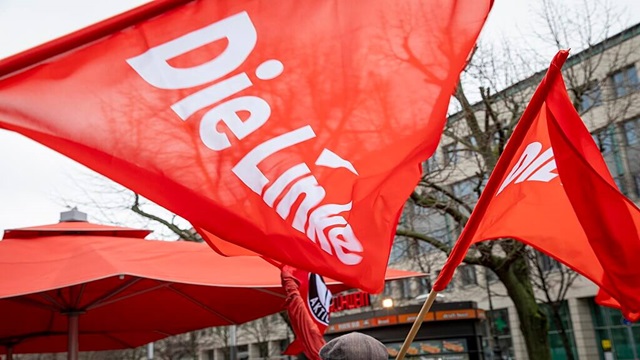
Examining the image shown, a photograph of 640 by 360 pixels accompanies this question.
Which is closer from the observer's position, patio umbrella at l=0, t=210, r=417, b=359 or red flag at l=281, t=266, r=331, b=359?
red flag at l=281, t=266, r=331, b=359

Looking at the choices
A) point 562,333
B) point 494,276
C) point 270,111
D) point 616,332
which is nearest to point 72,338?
point 270,111

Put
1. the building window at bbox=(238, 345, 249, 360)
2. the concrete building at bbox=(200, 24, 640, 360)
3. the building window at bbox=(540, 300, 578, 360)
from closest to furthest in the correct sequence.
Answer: the concrete building at bbox=(200, 24, 640, 360)
the building window at bbox=(540, 300, 578, 360)
the building window at bbox=(238, 345, 249, 360)

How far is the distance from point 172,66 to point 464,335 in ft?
62.1

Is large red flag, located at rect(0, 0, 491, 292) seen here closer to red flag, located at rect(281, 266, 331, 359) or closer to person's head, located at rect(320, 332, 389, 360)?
person's head, located at rect(320, 332, 389, 360)

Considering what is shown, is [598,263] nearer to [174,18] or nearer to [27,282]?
[174,18]

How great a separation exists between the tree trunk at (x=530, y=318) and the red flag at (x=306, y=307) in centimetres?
967

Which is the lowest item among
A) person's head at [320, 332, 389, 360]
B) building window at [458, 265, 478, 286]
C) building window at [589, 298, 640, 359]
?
building window at [589, 298, 640, 359]

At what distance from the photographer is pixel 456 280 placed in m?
34.2

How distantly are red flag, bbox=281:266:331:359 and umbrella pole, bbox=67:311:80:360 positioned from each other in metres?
2.36

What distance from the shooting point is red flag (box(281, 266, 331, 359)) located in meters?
3.96

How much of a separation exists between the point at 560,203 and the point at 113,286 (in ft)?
13.5

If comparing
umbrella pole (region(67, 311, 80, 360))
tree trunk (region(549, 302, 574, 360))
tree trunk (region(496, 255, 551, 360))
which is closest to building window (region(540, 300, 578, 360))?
tree trunk (region(549, 302, 574, 360))

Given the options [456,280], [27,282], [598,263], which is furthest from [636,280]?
[456,280]

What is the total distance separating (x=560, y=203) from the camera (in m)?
4.01
